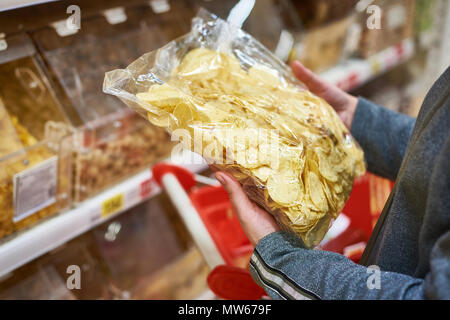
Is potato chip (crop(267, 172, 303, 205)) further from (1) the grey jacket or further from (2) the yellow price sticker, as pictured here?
(2) the yellow price sticker

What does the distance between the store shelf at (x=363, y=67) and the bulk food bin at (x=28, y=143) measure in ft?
4.04

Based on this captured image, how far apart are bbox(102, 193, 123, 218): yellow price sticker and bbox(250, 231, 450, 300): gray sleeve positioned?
0.61 meters

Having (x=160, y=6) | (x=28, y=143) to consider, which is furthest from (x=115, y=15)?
(x=28, y=143)

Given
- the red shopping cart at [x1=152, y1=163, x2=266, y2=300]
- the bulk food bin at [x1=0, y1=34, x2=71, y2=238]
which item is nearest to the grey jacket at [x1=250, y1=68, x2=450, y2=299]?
the red shopping cart at [x1=152, y1=163, x2=266, y2=300]

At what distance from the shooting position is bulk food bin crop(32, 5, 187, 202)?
3.88 ft

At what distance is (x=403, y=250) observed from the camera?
0.68 m

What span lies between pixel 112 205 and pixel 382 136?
2.62 feet

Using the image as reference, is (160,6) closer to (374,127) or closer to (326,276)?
(374,127)

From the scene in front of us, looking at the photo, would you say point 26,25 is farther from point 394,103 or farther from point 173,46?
point 394,103

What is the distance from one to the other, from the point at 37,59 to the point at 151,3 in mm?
496

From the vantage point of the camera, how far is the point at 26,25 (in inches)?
45.4

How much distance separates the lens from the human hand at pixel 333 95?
3.51 ft
